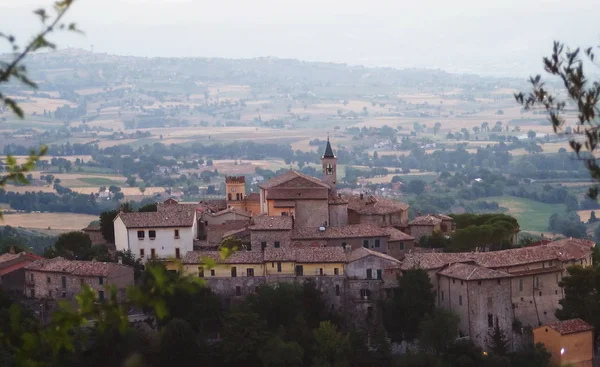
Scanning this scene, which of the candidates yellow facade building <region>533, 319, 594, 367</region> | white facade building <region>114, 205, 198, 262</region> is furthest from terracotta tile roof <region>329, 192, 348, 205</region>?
yellow facade building <region>533, 319, 594, 367</region>

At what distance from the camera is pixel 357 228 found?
41.8 metres

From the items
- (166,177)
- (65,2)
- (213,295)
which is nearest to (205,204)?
(213,295)

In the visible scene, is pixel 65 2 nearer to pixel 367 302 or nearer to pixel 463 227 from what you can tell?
pixel 367 302

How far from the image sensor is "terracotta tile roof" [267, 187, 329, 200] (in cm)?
4256

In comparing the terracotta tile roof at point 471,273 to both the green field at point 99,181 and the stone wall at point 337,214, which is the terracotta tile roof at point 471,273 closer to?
the stone wall at point 337,214

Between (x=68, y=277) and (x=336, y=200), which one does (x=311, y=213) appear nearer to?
(x=336, y=200)

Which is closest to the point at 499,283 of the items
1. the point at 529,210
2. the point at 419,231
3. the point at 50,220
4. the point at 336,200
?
the point at 419,231

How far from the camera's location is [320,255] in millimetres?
38281

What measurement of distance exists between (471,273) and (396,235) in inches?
222

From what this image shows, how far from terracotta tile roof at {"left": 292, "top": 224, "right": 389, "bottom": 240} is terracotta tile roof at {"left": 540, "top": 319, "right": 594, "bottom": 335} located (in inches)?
268

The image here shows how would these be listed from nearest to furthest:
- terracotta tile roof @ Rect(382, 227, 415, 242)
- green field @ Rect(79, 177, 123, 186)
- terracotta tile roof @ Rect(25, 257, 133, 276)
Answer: terracotta tile roof @ Rect(25, 257, 133, 276) < terracotta tile roof @ Rect(382, 227, 415, 242) < green field @ Rect(79, 177, 123, 186)

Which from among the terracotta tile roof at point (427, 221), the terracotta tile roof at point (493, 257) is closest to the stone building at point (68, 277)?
the terracotta tile roof at point (493, 257)

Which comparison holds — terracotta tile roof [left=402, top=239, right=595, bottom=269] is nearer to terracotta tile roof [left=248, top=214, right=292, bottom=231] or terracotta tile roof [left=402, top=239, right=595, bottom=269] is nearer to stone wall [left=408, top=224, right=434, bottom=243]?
stone wall [left=408, top=224, right=434, bottom=243]

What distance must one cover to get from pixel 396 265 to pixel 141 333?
305 inches
